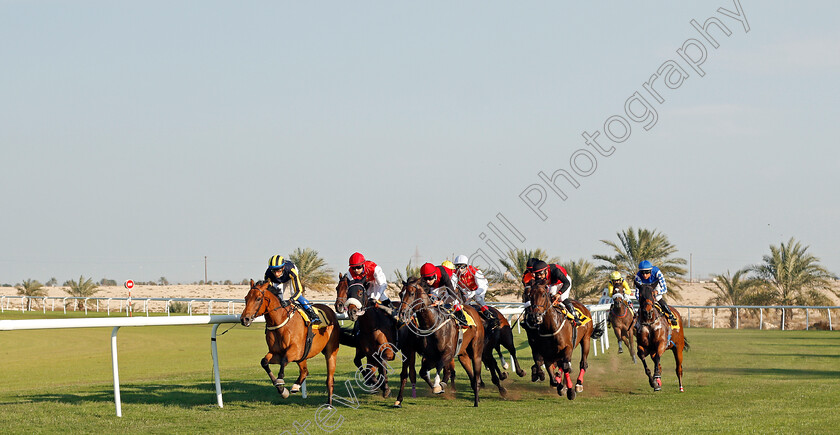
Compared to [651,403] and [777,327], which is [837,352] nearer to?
[651,403]

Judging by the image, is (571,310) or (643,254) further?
(643,254)

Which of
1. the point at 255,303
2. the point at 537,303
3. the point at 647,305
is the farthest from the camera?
the point at 647,305

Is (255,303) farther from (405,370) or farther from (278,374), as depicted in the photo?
(405,370)

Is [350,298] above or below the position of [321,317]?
above

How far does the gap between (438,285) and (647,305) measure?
11.3 feet

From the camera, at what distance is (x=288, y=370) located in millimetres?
16203

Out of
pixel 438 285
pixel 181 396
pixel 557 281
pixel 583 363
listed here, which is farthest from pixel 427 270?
pixel 181 396

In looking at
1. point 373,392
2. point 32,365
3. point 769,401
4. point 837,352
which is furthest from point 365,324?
point 837,352

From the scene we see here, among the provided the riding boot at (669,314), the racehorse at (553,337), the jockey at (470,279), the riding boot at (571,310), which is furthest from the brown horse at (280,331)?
the riding boot at (669,314)

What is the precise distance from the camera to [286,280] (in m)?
10.7

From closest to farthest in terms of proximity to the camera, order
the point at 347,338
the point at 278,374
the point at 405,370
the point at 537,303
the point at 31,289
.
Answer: the point at 278,374 → the point at 405,370 → the point at 537,303 → the point at 347,338 → the point at 31,289

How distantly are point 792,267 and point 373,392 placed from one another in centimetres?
2828

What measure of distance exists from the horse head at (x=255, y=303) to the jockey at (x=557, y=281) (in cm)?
394

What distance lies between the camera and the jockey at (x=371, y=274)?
1105 centimetres
